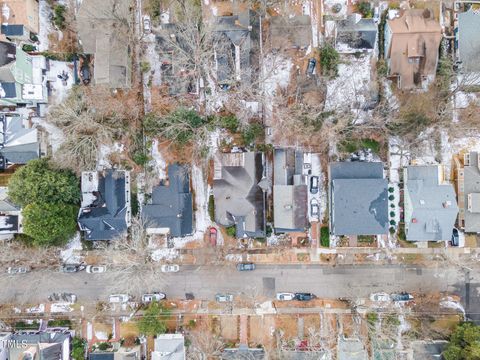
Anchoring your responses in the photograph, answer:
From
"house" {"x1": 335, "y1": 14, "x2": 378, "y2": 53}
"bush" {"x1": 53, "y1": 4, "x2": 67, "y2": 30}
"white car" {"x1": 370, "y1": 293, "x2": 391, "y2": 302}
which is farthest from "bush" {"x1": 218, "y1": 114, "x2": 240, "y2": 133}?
"white car" {"x1": 370, "y1": 293, "x2": 391, "y2": 302}

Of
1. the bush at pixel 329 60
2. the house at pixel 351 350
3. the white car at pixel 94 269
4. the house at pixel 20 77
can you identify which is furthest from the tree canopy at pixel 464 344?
the house at pixel 20 77

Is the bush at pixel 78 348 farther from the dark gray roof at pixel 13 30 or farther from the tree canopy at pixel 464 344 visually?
the tree canopy at pixel 464 344

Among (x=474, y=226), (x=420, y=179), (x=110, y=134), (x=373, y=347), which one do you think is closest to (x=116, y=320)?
(x=110, y=134)

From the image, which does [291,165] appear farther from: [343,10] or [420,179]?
[343,10]

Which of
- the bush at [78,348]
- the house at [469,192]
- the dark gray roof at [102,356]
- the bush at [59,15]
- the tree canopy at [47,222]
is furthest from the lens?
the bush at [78,348]

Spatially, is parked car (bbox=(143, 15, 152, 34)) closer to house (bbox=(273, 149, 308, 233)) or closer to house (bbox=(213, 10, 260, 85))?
house (bbox=(213, 10, 260, 85))

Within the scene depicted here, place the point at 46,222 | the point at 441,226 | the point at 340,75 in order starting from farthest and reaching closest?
the point at 340,75 → the point at 441,226 → the point at 46,222
